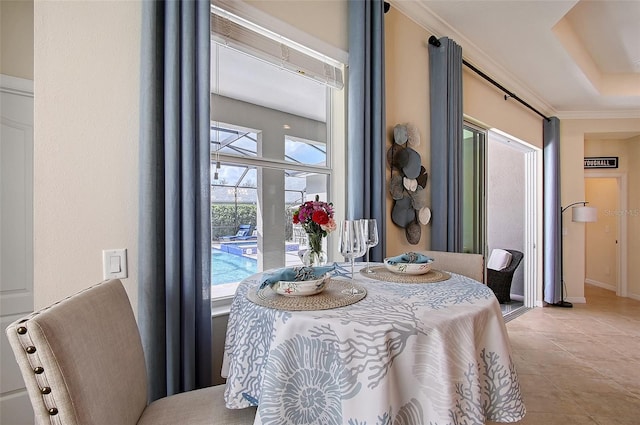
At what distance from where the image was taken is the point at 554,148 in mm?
4480

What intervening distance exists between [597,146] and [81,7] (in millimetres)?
6823

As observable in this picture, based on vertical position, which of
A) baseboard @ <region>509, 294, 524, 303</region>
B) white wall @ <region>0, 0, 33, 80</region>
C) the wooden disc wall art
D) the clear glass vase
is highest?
white wall @ <region>0, 0, 33, 80</region>

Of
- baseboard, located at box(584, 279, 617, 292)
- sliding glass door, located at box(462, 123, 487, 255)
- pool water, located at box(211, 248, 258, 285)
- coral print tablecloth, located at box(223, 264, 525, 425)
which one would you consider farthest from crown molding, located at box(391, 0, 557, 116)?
baseboard, located at box(584, 279, 617, 292)

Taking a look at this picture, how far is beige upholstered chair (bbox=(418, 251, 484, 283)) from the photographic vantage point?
1696mm

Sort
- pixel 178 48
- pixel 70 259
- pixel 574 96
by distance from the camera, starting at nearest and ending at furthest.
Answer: pixel 70 259
pixel 178 48
pixel 574 96

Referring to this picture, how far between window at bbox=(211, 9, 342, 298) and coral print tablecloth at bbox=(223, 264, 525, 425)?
0.91m

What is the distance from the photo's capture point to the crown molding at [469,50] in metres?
2.35

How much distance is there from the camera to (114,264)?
1.23 meters

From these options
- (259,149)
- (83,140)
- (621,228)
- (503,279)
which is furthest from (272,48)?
(621,228)

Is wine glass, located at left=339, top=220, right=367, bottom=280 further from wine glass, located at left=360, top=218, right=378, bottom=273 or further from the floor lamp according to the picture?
the floor lamp

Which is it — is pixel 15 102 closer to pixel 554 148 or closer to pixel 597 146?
pixel 554 148

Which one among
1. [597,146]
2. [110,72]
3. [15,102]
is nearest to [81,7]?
[110,72]

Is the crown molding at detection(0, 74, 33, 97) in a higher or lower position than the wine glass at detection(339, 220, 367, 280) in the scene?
higher

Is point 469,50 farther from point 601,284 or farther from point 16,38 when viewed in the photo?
point 601,284
